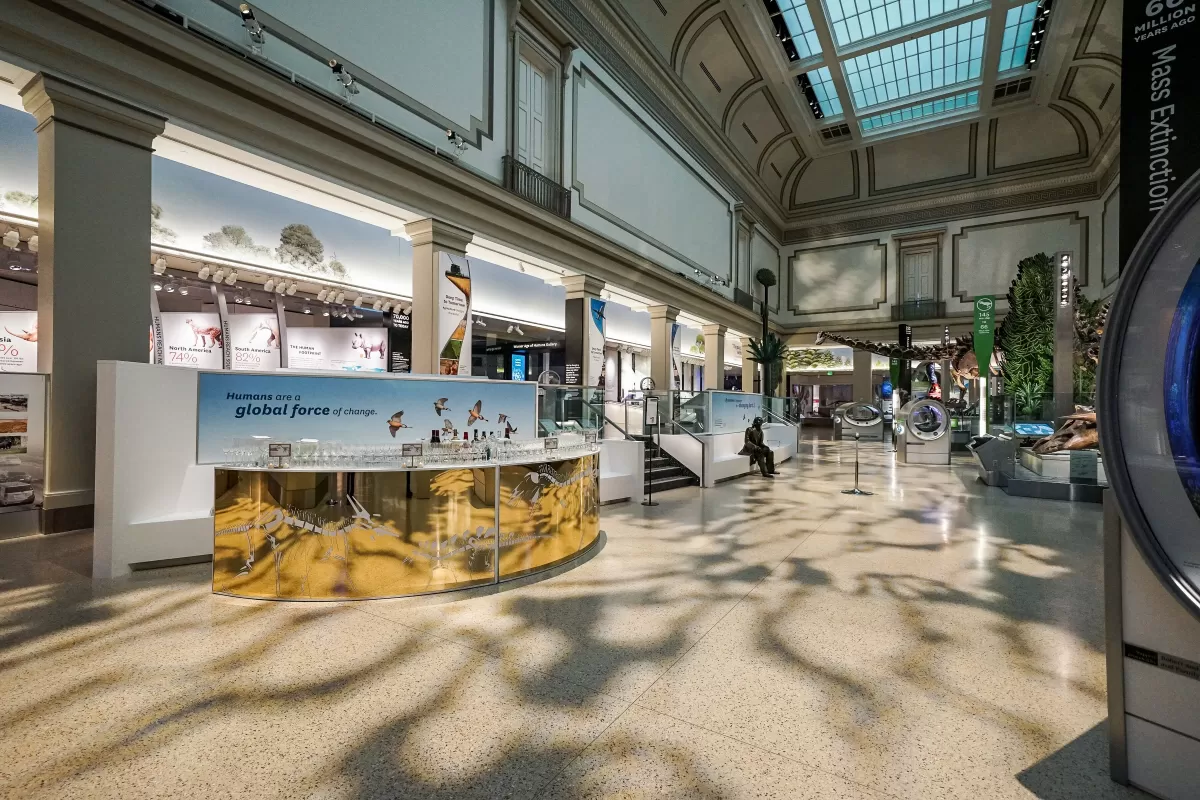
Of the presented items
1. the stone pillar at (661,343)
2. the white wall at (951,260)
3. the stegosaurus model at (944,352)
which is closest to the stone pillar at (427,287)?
the stone pillar at (661,343)

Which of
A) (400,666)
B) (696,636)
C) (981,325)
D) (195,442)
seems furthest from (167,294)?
(981,325)

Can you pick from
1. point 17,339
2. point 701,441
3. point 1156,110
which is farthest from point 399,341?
point 1156,110

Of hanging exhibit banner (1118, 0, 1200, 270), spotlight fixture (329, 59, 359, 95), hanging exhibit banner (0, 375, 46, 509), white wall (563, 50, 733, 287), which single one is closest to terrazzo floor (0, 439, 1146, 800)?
hanging exhibit banner (0, 375, 46, 509)

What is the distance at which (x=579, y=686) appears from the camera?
7.89 ft

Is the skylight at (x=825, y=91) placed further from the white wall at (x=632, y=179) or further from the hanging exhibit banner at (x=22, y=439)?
the hanging exhibit banner at (x=22, y=439)

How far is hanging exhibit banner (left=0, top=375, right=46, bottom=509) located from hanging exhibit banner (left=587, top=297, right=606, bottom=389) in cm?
800

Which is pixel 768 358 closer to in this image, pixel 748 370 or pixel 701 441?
pixel 748 370

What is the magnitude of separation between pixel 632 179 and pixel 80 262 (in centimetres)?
1053

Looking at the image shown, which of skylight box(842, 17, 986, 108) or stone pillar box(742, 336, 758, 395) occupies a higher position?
skylight box(842, 17, 986, 108)

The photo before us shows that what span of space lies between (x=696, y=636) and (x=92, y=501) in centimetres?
522

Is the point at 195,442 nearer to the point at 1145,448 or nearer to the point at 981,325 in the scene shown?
the point at 1145,448

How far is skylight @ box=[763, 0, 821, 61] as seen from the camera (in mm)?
14453

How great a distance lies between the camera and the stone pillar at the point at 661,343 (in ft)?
46.2

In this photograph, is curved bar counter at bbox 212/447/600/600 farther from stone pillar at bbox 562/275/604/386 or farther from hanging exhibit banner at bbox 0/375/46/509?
stone pillar at bbox 562/275/604/386
